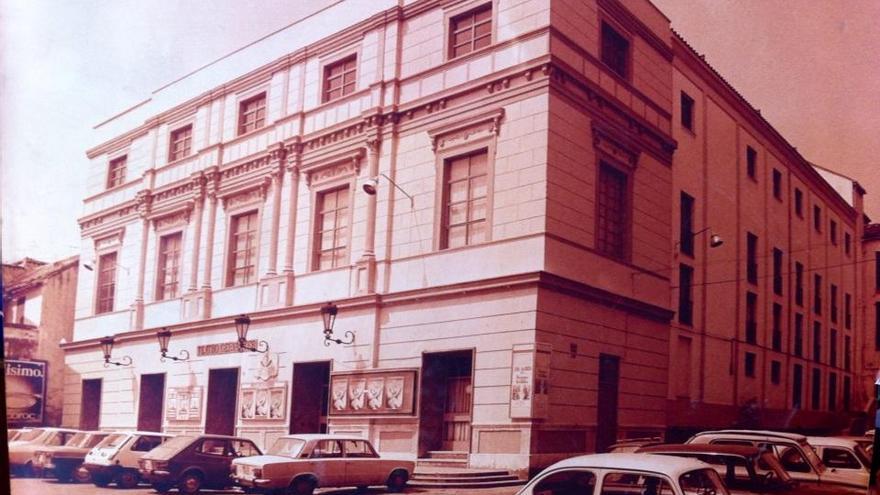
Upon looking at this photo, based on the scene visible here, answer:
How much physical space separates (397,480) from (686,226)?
1.30 metres

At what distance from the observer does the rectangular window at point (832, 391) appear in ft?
8.86

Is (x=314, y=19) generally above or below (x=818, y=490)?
above

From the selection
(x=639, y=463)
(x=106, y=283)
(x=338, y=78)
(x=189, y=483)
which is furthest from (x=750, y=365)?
(x=106, y=283)

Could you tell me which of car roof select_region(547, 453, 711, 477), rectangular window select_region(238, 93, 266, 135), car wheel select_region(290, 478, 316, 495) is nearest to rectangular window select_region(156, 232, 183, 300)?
rectangular window select_region(238, 93, 266, 135)

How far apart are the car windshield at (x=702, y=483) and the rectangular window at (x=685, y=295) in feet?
1.84

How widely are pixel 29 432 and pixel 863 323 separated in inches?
124

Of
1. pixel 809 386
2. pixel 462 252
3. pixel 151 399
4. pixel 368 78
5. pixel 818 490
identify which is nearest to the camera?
pixel 818 490

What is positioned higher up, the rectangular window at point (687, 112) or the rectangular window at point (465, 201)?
the rectangular window at point (687, 112)

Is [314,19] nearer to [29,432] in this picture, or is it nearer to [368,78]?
[368,78]

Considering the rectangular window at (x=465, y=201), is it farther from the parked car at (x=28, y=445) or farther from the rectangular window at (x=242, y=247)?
the parked car at (x=28, y=445)

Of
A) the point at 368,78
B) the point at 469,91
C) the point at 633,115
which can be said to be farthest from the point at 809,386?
the point at 368,78

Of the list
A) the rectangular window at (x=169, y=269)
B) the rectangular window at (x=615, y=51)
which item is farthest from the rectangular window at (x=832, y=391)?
the rectangular window at (x=169, y=269)

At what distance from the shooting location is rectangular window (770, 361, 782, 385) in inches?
111

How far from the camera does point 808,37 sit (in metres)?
2.84
